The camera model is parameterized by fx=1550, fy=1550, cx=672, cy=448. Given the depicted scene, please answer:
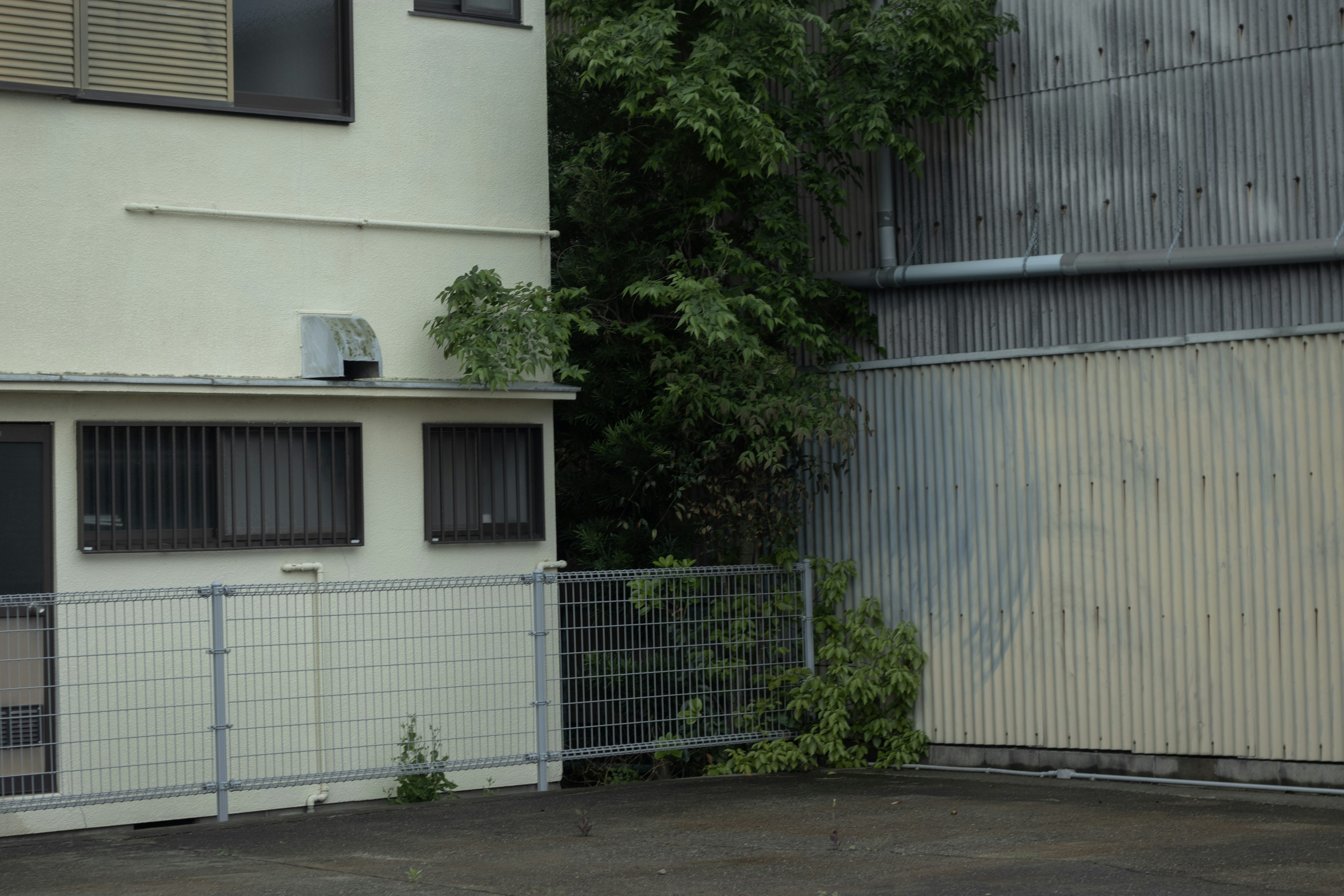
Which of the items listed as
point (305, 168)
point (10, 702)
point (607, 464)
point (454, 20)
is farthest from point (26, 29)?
point (607, 464)

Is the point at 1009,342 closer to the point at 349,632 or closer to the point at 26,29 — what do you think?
the point at 349,632

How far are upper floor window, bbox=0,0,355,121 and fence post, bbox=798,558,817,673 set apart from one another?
4.53 metres

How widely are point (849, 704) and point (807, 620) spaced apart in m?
0.68

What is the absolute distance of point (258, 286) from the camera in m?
9.98

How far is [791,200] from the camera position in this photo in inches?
453

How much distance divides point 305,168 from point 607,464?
332 cm

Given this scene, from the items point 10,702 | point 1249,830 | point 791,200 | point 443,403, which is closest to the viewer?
point 1249,830

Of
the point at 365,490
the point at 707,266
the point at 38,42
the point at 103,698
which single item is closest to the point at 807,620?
the point at 707,266

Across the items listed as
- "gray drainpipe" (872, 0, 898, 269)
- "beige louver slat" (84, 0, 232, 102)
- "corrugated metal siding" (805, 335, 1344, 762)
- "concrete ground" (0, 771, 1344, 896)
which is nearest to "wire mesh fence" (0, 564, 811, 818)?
"concrete ground" (0, 771, 1344, 896)

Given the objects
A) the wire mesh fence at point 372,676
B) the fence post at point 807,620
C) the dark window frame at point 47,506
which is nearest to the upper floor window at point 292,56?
the dark window frame at point 47,506

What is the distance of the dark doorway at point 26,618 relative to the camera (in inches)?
351

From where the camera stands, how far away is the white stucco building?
9.24 meters

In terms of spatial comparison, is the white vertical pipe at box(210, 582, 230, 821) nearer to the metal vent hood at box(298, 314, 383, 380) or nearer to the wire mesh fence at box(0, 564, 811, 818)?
the wire mesh fence at box(0, 564, 811, 818)

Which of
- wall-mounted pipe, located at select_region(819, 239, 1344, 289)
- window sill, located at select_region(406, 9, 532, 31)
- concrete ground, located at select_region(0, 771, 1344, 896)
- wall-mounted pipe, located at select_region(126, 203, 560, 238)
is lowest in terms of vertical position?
concrete ground, located at select_region(0, 771, 1344, 896)
